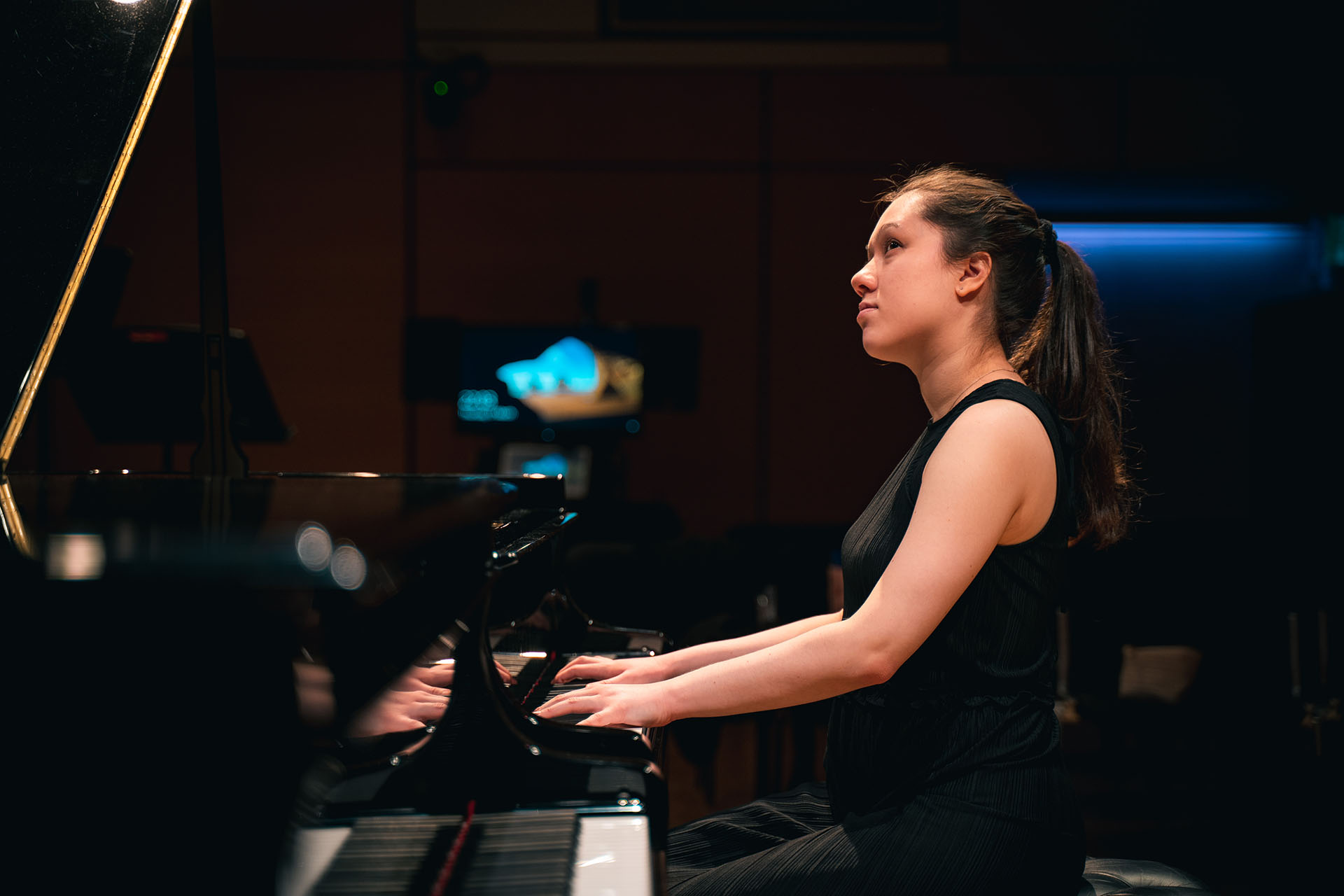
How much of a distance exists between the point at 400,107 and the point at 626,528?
223 centimetres

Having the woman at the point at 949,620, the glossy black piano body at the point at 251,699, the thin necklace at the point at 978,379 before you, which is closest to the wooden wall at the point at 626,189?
the woman at the point at 949,620

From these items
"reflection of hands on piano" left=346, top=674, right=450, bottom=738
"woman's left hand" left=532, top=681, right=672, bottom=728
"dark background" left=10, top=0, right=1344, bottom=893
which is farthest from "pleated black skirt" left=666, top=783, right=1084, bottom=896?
"dark background" left=10, top=0, right=1344, bottom=893

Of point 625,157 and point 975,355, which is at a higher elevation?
point 625,157

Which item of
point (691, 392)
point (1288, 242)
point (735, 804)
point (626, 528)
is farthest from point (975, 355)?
point (1288, 242)

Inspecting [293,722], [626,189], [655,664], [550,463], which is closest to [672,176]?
[626,189]

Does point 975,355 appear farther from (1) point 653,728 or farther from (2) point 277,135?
(2) point 277,135

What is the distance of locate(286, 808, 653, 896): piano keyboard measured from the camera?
0.82m

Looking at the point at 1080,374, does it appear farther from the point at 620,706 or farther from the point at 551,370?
the point at 551,370

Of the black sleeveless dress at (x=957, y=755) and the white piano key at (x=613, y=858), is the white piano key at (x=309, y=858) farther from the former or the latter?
the black sleeveless dress at (x=957, y=755)

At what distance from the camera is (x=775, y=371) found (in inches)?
184

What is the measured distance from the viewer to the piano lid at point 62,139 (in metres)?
Answer: 1.40

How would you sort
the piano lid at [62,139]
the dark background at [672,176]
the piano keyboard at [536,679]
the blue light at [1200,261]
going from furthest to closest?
the blue light at [1200,261], the dark background at [672,176], the piano lid at [62,139], the piano keyboard at [536,679]

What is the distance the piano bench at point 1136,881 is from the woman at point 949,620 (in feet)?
0.45

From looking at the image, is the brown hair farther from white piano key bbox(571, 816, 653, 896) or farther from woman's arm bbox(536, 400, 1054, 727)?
white piano key bbox(571, 816, 653, 896)
